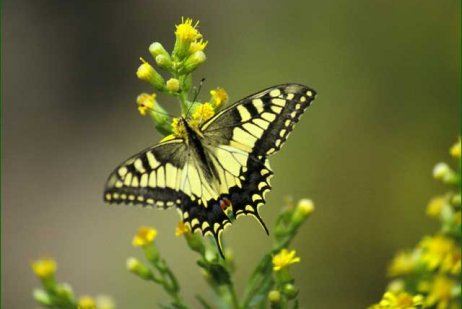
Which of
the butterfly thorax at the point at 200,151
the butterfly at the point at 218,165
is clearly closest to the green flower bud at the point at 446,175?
the butterfly at the point at 218,165

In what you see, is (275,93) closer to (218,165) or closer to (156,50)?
(218,165)

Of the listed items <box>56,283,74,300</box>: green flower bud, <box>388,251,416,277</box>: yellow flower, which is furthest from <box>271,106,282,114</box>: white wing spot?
<box>56,283,74,300</box>: green flower bud

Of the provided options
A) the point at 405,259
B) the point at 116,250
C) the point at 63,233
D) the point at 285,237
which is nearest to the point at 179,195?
the point at 285,237

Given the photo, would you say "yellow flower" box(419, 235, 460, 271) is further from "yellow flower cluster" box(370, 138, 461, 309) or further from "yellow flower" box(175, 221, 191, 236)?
"yellow flower" box(175, 221, 191, 236)

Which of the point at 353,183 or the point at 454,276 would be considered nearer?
the point at 454,276

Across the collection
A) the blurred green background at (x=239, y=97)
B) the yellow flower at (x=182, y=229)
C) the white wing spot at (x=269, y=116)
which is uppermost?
the blurred green background at (x=239, y=97)

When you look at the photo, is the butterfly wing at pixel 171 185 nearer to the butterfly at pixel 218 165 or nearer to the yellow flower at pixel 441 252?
the butterfly at pixel 218 165

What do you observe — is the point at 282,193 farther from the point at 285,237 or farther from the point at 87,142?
the point at 285,237
